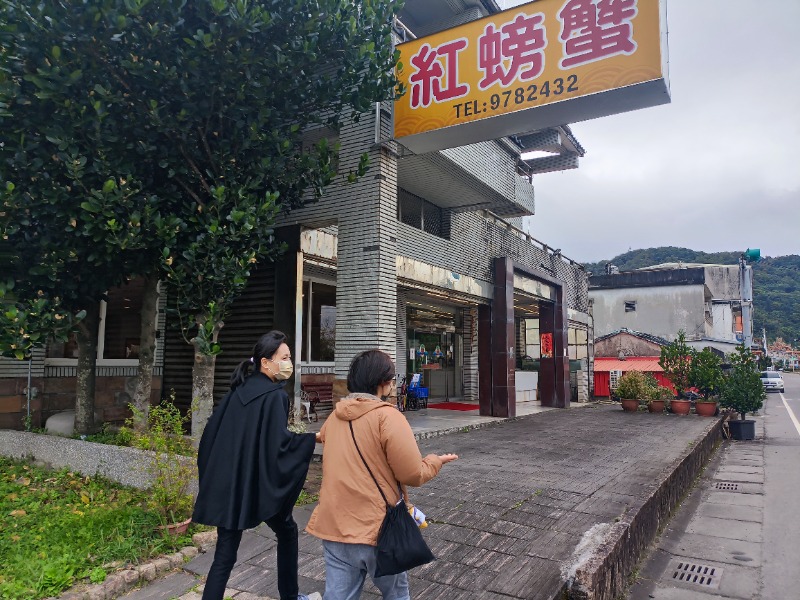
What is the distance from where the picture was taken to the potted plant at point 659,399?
55.8ft

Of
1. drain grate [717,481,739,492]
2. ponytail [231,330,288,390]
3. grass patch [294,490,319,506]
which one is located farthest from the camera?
drain grate [717,481,739,492]

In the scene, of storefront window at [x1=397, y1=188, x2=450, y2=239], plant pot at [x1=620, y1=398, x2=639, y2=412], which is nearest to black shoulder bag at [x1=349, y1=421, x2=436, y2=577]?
storefront window at [x1=397, y1=188, x2=450, y2=239]

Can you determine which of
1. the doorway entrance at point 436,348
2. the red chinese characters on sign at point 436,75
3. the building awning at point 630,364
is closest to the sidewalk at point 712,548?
the red chinese characters on sign at point 436,75

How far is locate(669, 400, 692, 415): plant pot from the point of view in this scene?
644 inches

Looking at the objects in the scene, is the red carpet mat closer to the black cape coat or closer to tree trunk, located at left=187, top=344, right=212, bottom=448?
tree trunk, located at left=187, top=344, right=212, bottom=448

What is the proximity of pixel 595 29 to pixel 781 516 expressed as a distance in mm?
6755

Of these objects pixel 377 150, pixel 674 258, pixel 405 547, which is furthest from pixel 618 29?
pixel 674 258

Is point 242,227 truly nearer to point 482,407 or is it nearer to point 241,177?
point 241,177

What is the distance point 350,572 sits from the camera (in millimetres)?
2699

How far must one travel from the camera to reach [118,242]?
5352 millimetres

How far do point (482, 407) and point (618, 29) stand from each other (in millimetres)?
9362

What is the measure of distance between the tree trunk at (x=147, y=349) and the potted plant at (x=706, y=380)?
587 inches

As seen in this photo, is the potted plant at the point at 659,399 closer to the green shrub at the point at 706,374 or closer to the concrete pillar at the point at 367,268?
the green shrub at the point at 706,374

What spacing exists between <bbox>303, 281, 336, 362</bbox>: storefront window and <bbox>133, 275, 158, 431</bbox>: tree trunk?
4.75 metres
